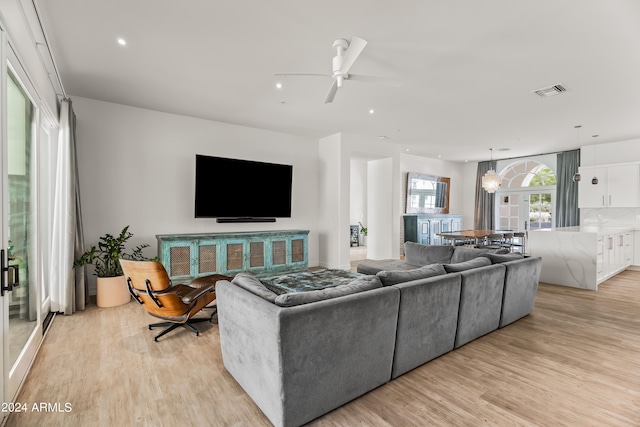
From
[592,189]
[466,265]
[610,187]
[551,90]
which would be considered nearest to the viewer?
[466,265]

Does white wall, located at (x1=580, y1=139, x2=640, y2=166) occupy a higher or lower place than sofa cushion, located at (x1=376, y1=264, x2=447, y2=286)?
higher

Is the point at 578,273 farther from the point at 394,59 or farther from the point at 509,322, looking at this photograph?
the point at 394,59

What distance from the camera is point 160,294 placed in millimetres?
2865

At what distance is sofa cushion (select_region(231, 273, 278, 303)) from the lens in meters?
1.97

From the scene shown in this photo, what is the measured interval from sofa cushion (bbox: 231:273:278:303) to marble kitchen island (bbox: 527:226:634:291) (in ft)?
17.9

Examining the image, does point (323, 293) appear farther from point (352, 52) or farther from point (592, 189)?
point (592, 189)

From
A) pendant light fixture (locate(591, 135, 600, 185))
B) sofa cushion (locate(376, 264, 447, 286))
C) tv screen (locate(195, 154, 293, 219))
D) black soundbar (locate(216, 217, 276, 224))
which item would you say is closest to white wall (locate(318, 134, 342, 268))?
tv screen (locate(195, 154, 293, 219))

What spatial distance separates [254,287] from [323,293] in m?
0.48

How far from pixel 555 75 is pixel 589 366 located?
3.09 m

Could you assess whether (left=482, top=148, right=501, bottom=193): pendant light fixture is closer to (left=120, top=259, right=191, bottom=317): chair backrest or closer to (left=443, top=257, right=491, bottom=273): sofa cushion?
(left=443, top=257, right=491, bottom=273): sofa cushion

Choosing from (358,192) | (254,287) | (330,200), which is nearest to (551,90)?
(330,200)

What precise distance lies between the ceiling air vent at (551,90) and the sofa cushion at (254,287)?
14.2 feet

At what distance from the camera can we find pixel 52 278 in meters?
3.69

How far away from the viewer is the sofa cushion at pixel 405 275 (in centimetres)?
241
